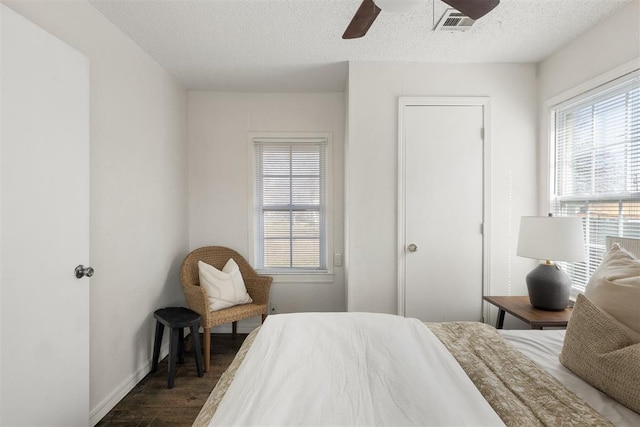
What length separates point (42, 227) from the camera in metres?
1.48

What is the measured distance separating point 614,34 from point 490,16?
80cm

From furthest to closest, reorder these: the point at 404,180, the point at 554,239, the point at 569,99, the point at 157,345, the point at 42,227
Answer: the point at 404,180
the point at 157,345
the point at 569,99
the point at 554,239
the point at 42,227

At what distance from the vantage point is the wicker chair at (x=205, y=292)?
8.59 feet

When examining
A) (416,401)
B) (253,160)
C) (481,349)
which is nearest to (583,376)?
(481,349)

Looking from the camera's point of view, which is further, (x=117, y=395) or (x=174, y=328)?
(x=174, y=328)

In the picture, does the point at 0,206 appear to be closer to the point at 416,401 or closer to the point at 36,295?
the point at 36,295

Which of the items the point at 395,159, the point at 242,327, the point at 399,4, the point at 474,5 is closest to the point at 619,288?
the point at 474,5

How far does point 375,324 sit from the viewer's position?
5.57 feet

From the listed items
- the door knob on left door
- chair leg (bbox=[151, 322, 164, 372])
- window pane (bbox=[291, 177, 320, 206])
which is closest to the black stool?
chair leg (bbox=[151, 322, 164, 372])

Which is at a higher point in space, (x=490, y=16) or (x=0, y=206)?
(x=490, y=16)

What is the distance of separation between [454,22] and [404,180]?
3.91 feet

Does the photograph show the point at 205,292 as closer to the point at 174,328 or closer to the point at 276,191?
the point at 174,328

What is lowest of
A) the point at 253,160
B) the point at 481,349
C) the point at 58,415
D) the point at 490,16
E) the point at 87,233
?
the point at 58,415

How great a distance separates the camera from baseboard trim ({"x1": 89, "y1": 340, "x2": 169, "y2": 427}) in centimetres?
197
